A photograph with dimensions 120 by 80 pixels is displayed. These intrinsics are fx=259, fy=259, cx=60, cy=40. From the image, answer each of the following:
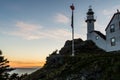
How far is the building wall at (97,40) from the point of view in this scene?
58.3 metres

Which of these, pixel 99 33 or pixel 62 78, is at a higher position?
pixel 99 33

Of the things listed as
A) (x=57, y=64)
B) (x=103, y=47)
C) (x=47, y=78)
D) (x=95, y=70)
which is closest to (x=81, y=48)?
(x=103, y=47)

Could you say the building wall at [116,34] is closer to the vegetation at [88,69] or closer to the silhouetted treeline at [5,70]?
the vegetation at [88,69]

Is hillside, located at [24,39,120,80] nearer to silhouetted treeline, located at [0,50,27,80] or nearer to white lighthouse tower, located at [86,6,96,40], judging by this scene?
silhouetted treeline, located at [0,50,27,80]

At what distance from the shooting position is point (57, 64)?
144ft

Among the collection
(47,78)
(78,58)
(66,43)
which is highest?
(66,43)

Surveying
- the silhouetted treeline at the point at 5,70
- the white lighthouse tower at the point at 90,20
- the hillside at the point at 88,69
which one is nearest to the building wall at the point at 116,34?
the white lighthouse tower at the point at 90,20

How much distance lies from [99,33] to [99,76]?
102ft

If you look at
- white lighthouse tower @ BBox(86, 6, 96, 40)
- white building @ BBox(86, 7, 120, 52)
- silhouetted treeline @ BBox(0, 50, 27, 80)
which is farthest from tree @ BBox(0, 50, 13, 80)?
white lighthouse tower @ BBox(86, 6, 96, 40)

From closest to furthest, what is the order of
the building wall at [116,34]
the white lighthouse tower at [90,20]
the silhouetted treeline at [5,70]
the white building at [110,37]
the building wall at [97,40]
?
the silhouetted treeline at [5,70], the building wall at [116,34], the white building at [110,37], the building wall at [97,40], the white lighthouse tower at [90,20]

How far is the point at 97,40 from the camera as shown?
61344 millimetres

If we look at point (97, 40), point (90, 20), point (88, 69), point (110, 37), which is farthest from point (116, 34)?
point (88, 69)

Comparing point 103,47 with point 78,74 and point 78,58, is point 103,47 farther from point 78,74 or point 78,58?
point 78,74

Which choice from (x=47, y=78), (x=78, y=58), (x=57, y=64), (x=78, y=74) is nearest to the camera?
(x=78, y=74)
